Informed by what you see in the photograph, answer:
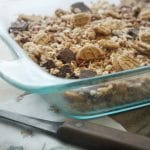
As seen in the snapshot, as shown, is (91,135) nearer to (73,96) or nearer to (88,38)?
(73,96)

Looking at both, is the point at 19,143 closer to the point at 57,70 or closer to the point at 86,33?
the point at 57,70

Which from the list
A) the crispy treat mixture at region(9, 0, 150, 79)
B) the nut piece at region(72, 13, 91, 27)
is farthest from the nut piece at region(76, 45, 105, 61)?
the nut piece at region(72, 13, 91, 27)

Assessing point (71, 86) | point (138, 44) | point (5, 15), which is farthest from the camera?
point (5, 15)

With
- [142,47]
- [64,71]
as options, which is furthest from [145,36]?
[64,71]

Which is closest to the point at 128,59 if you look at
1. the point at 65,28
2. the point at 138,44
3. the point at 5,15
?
the point at 138,44

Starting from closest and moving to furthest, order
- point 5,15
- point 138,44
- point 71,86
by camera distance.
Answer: point 71,86 < point 138,44 < point 5,15

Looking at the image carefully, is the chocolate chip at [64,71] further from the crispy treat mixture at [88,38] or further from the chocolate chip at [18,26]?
the chocolate chip at [18,26]

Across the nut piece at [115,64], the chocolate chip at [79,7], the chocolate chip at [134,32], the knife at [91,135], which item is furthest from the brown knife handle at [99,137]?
the chocolate chip at [79,7]
